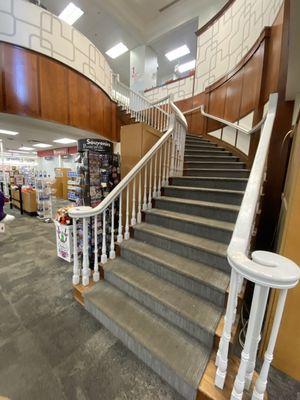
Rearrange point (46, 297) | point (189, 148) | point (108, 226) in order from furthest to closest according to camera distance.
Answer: point (189, 148)
point (108, 226)
point (46, 297)

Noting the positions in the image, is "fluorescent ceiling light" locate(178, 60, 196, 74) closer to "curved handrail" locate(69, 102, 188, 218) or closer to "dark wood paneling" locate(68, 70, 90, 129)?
"dark wood paneling" locate(68, 70, 90, 129)

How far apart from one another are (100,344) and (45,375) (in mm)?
392

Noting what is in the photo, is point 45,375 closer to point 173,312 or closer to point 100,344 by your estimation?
Answer: point 100,344

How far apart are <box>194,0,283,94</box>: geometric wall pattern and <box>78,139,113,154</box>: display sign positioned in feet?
10.6

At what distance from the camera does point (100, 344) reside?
1454 millimetres

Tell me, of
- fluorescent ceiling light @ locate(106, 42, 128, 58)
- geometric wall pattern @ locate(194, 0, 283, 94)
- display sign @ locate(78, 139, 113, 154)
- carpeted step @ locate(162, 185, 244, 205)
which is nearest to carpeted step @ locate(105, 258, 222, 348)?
carpeted step @ locate(162, 185, 244, 205)

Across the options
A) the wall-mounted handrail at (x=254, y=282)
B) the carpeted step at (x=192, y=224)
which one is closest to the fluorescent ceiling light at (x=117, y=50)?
the carpeted step at (x=192, y=224)

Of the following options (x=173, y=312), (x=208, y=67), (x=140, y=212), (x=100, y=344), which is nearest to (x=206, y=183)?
(x=140, y=212)

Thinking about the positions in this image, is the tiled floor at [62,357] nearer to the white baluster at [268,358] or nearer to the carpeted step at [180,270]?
the white baluster at [268,358]

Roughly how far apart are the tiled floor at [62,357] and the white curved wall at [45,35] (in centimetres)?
440

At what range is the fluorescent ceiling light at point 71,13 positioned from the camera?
5.91m

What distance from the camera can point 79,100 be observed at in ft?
14.4

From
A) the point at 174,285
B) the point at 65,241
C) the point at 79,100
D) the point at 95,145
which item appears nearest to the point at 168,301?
the point at 174,285

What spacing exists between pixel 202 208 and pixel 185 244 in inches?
22.8
